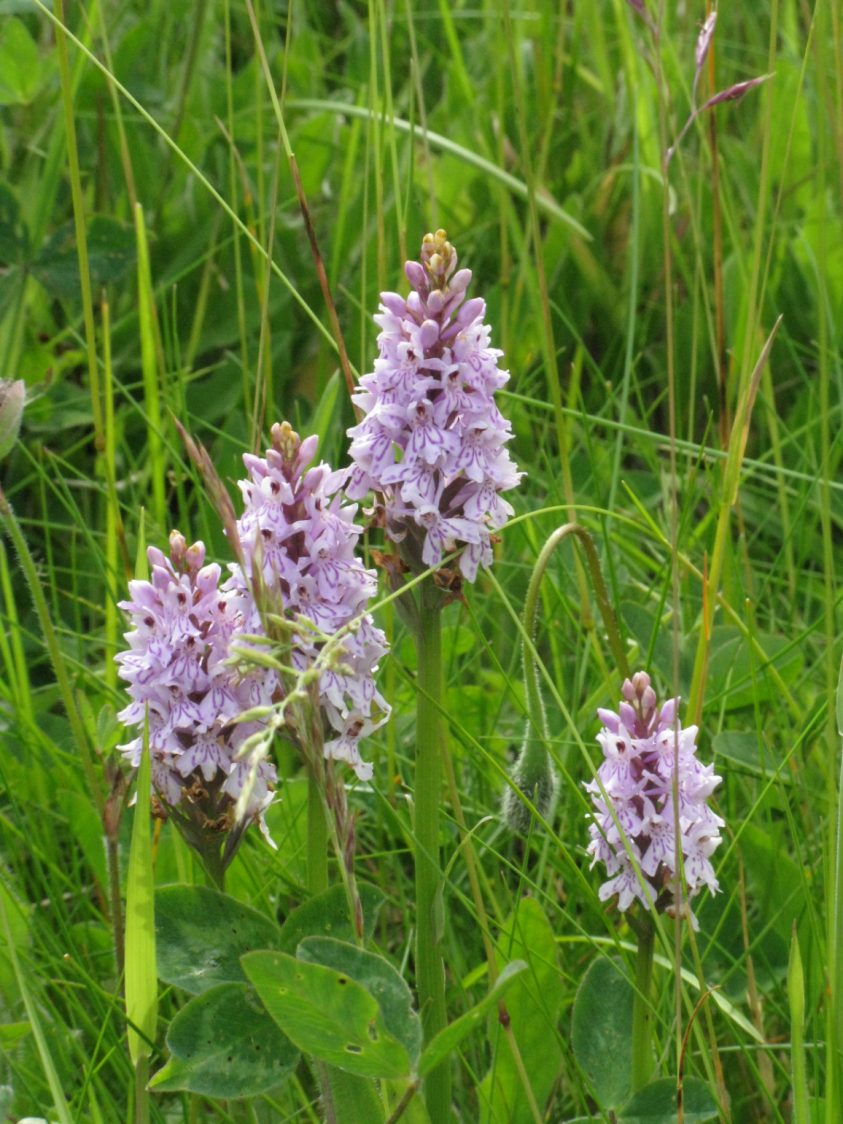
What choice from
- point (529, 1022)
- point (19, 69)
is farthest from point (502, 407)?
point (529, 1022)

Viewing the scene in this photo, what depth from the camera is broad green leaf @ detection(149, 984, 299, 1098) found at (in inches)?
43.7

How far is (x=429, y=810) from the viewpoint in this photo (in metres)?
1.19

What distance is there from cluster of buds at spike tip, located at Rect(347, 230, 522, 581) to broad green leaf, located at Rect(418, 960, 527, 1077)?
331 mm

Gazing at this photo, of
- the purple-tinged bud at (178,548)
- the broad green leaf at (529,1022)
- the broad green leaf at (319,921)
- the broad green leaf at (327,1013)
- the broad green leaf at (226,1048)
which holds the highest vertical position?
the purple-tinged bud at (178,548)

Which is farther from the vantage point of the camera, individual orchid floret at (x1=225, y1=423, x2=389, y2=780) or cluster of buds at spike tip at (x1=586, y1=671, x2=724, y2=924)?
cluster of buds at spike tip at (x1=586, y1=671, x2=724, y2=924)

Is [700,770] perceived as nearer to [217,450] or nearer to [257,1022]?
[257,1022]

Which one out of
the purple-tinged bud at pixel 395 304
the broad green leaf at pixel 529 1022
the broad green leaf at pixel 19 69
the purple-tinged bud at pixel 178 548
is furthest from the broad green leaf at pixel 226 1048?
the broad green leaf at pixel 19 69

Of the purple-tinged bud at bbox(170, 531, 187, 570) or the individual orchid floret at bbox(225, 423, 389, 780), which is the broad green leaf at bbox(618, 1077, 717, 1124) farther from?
the purple-tinged bud at bbox(170, 531, 187, 570)

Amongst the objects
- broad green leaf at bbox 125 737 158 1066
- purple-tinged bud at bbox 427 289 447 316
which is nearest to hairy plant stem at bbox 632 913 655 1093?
broad green leaf at bbox 125 737 158 1066

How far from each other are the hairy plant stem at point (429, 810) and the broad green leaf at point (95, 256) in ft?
5.02

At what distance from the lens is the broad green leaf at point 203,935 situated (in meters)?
1.18

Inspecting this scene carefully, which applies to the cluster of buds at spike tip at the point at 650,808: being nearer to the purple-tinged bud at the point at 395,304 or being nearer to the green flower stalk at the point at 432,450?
the green flower stalk at the point at 432,450

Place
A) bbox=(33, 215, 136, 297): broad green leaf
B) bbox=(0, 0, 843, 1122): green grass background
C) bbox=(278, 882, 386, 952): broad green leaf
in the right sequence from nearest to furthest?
bbox=(278, 882, 386, 952): broad green leaf, bbox=(0, 0, 843, 1122): green grass background, bbox=(33, 215, 136, 297): broad green leaf

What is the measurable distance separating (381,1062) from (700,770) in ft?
1.28
